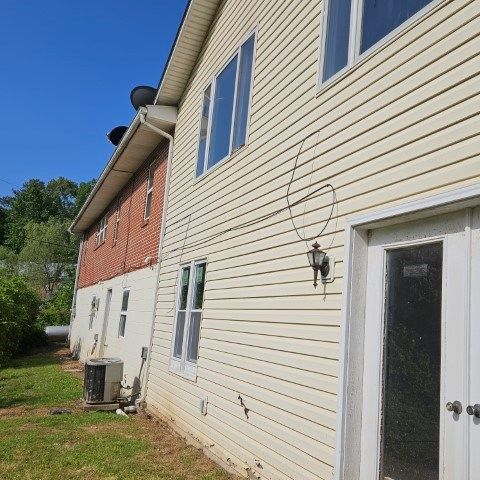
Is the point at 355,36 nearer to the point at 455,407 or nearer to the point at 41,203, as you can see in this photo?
the point at 455,407

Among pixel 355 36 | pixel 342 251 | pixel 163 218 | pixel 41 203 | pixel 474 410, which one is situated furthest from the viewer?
pixel 41 203

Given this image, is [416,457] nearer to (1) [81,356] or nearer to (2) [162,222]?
(2) [162,222]

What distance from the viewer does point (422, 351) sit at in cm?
339

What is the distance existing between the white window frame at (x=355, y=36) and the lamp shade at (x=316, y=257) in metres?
1.66

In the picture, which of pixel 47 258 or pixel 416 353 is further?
pixel 47 258

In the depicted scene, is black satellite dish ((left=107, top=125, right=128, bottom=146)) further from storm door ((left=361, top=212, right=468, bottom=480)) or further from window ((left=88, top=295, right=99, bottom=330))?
storm door ((left=361, top=212, right=468, bottom=480))

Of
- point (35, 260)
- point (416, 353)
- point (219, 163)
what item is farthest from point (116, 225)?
point (35, 260)

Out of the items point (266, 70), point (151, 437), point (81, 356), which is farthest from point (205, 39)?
point (81, 356)

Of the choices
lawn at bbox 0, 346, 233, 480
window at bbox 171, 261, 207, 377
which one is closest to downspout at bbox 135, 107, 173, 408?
lawn at bbox 0, 346, 233, 480

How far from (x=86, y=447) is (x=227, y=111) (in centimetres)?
524

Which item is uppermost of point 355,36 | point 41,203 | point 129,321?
point 41,203

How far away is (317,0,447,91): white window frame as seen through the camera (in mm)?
3849

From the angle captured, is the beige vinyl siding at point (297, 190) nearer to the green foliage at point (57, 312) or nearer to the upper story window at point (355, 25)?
the upper story window at point (355, 25)

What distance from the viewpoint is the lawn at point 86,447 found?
5445 mm
